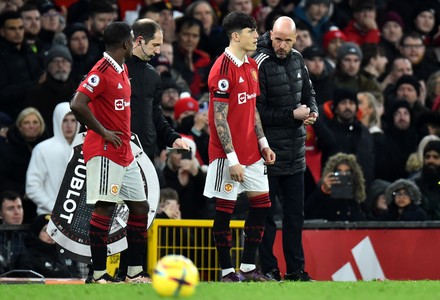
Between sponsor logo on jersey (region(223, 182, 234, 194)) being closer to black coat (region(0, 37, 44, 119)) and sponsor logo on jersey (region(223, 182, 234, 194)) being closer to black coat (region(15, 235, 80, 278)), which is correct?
black coat (region(15, 235, 80, 278))

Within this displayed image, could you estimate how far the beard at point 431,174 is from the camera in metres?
15.7

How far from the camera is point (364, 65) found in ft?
61.7

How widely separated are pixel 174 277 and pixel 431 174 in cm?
718

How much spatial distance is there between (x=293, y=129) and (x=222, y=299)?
3.20 meters

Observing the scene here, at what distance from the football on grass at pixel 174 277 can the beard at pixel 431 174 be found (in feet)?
22.8

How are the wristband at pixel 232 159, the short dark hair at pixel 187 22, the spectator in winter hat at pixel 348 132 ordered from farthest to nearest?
the short dark hair at pixel 187 22, the spectator in winter hat at pixel 348 132, the wristband at pixel 232 159

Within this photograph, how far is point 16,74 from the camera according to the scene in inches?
655

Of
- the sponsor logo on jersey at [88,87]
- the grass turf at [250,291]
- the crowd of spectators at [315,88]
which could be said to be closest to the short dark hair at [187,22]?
the crowd of spectators at [315,88]

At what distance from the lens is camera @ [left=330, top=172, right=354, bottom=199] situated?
15195 mm

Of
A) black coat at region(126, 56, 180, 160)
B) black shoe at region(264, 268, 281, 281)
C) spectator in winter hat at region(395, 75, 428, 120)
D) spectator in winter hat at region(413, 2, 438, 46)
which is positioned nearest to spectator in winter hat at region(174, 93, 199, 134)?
spectator in winter hat at region(395, 75, 428, 120)

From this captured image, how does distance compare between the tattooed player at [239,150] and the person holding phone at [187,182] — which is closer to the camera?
the tattooed player at [239,150]

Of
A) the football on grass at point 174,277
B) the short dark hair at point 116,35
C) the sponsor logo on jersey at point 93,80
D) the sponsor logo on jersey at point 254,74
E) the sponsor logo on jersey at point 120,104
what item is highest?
the short dark hair at point 116,35

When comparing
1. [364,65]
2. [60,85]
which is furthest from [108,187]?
[364,65]

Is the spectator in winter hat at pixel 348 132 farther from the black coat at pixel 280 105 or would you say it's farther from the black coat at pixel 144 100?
the black coat at pixel 144 100
